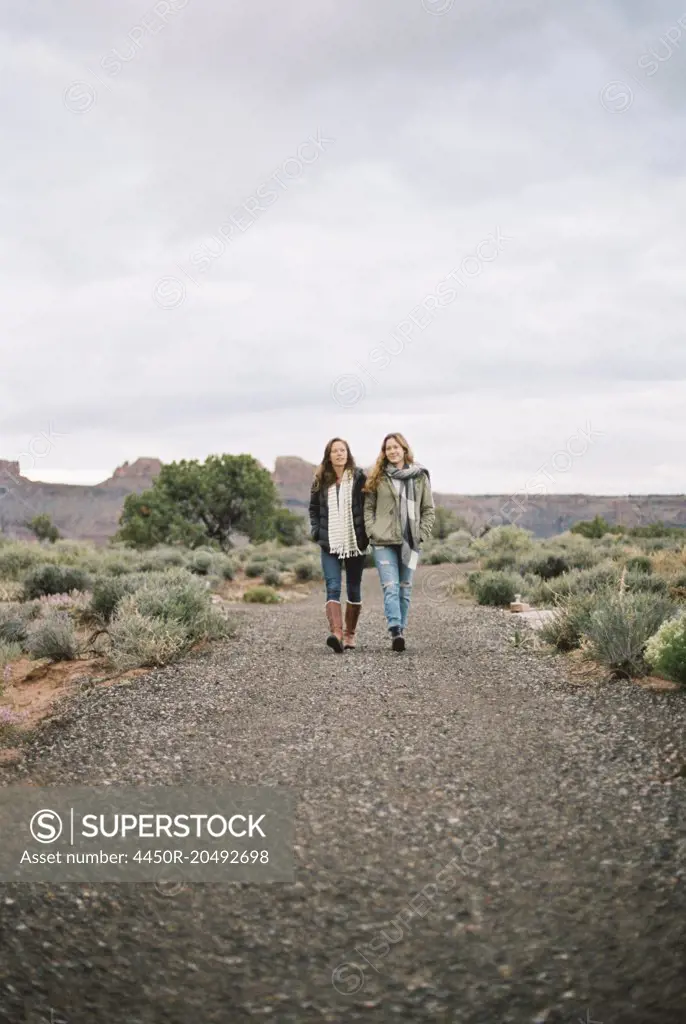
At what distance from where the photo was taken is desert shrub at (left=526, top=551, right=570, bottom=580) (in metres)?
20.7

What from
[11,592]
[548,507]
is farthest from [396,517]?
[548,507]

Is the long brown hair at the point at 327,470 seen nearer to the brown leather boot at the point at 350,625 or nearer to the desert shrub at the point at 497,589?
the brown leather boot at the point at 350,625

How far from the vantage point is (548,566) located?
68.7 feet

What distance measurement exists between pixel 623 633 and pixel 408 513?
9.56 ft

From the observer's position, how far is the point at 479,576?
18234mm

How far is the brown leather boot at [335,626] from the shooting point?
34.1ft

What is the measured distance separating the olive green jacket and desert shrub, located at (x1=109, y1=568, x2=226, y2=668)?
2757mm

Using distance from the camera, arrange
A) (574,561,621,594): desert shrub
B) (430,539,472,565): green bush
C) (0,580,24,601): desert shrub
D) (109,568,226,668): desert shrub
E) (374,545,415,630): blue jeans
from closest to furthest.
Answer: (109,568,226,668): desert shrub < (374,545,415,630): blue jeans < (574,561,621,594): desert shrub < (0,580,24,601): desert shrub < (430,539,472,565): green bush

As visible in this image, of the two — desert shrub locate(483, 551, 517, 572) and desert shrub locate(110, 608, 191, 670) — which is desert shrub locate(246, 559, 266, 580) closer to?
desert shrub locate(483, 551, 517, 572)

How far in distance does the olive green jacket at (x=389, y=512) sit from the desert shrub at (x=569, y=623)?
6.19ft

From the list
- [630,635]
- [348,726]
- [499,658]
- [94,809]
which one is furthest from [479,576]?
[94,809]

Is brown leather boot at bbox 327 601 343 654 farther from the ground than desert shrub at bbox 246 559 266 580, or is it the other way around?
brown leather boot at bbox 327 601 343 654

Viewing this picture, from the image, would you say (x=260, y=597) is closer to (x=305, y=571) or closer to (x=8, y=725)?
(x=305, y=571)

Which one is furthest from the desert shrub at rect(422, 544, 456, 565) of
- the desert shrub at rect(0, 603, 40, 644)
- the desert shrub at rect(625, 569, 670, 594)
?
the desert shrub at rect(0, 603, 40, 644)
